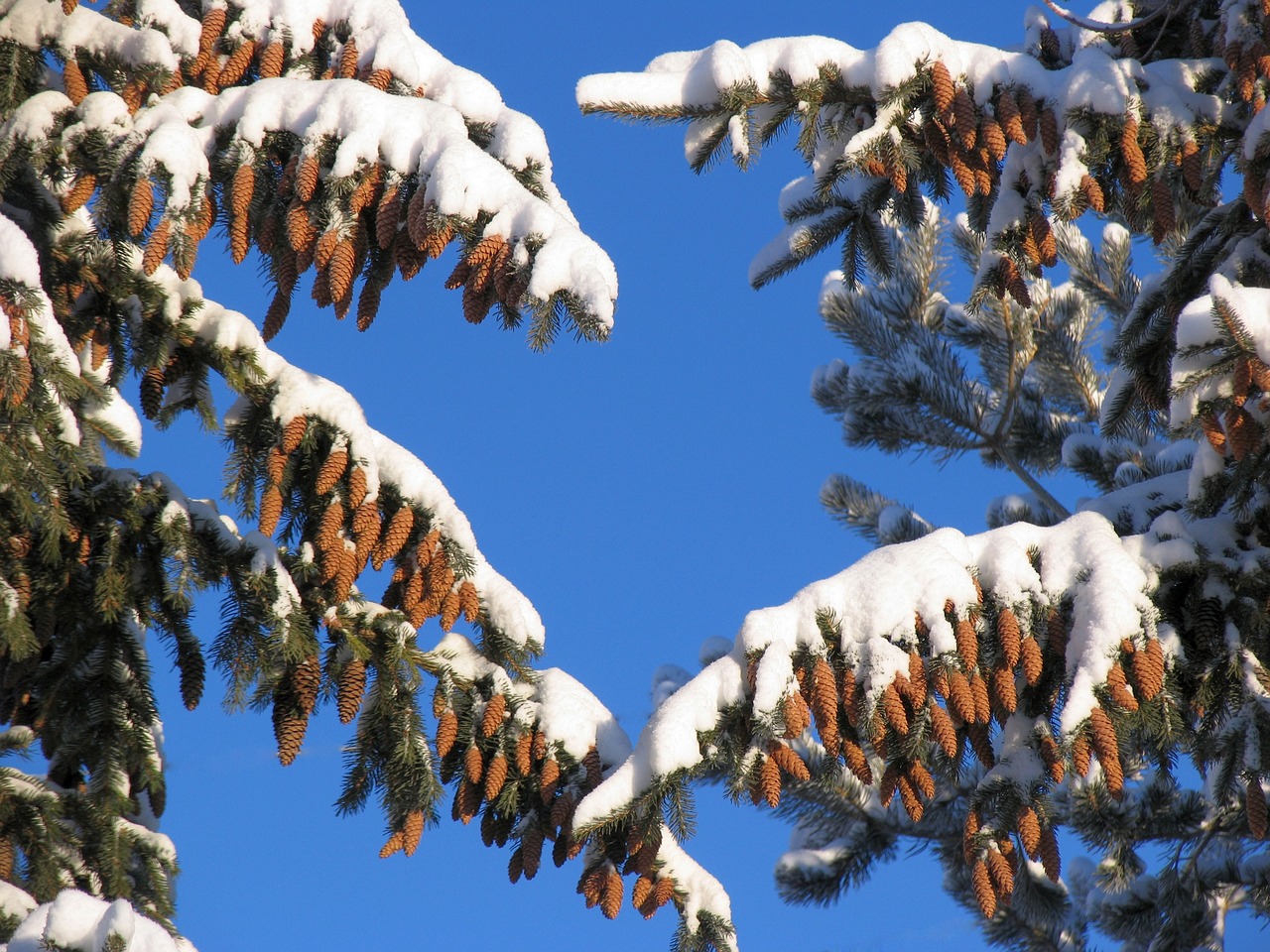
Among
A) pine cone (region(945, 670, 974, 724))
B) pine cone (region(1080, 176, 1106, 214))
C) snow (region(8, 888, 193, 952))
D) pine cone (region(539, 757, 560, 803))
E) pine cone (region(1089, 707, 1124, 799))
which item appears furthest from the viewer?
pine cone (region(1080, 176, 1106, 214))

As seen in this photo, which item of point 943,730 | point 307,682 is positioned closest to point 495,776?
point 307,682

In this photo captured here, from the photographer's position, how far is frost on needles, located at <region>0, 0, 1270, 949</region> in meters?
3.50

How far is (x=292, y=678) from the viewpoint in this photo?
3.75m

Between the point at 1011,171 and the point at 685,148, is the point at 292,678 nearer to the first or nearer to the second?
the point at 685,148

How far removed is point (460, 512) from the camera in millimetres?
4059

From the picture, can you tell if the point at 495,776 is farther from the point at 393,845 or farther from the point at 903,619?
the point at 903,619

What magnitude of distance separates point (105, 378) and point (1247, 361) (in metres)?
3.69

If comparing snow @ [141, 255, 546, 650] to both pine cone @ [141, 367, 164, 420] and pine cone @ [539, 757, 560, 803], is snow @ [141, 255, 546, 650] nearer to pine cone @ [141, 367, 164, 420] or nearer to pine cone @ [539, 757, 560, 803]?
pine cone @ [141, 367, 164, 420]

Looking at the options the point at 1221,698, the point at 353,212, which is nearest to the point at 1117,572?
the point at 1221,698

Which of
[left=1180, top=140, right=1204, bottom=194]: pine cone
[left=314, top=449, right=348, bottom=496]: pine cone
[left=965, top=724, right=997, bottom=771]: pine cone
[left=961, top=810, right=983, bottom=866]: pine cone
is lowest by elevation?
[left=961, top=810, right=983, bottom=866]: pine cone

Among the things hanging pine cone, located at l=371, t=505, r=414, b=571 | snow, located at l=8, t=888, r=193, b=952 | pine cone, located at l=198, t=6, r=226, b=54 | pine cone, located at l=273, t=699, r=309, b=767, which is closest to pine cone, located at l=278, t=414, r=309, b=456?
hanging pine cone, located at l=371, t=505, r=414, b=571

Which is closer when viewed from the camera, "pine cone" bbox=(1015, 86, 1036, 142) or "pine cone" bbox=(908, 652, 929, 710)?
"pine cone" bbox=(908, 652, 929, 710)

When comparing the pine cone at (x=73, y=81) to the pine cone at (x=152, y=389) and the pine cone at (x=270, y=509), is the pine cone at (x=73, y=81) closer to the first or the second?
the pine cone at (x=152, y=389)

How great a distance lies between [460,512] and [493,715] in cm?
65
